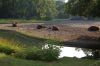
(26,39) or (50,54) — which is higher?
(50,54)

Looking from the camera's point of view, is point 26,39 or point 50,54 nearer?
point 50,54

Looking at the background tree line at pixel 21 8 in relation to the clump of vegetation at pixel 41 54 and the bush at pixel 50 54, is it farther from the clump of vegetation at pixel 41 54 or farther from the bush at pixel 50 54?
the bush at pixel 50 54

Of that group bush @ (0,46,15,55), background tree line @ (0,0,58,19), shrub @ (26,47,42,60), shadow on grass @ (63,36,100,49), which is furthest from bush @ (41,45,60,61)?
background tree line @ (0,0,58,19)

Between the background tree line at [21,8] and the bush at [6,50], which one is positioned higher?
the bush at [6,50]

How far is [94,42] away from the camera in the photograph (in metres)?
30.8

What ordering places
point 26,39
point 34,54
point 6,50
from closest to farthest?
1. point 34,54
2. point 6,50
3. point 26,39

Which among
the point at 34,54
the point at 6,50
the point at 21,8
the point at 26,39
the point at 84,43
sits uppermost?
the point at 34,54

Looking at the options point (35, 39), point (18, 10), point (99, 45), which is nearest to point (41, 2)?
point (18, 10)

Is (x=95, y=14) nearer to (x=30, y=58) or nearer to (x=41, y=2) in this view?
(x=30, y=58)

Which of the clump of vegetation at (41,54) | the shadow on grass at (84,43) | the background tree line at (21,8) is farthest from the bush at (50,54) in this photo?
the background tree line at (21,8)

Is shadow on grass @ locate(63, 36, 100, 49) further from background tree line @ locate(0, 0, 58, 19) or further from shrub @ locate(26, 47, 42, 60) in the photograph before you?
background tree line @ locate(0, 0, 58, 19)

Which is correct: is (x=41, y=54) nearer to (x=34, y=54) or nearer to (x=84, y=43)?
(x=34, y=54)

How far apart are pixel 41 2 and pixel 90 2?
51.7m

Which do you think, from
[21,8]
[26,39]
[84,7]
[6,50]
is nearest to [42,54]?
[6,50]
